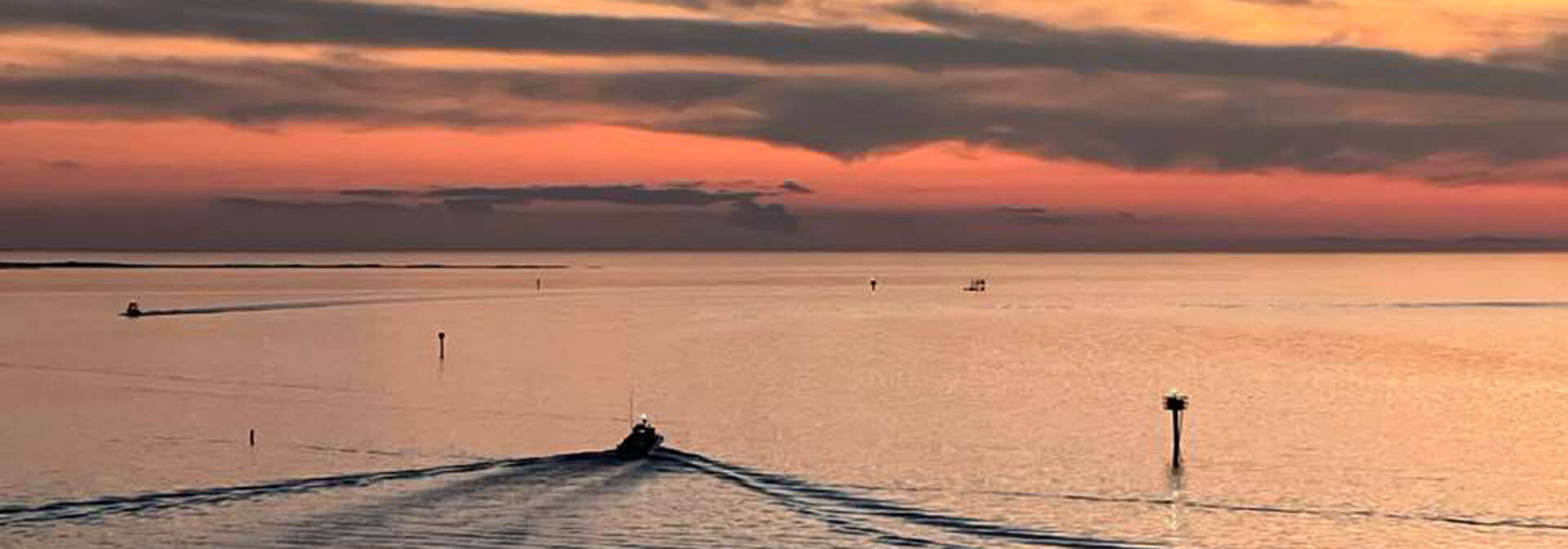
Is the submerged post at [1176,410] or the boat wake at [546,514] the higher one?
the submerged post at [1176,410]

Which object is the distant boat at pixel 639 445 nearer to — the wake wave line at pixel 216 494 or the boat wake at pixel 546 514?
the wake wave line at pixel 216 494

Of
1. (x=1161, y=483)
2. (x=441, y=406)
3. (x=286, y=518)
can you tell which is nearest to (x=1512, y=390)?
(x=1161, y=483)

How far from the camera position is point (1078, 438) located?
310 feet

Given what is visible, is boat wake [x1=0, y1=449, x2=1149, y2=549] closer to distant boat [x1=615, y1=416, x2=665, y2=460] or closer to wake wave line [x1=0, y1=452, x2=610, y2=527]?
wake wave line [x1=0, y1=452, x2=610, y2=527]

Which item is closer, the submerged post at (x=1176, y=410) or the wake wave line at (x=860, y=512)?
the wake wave line at (x=860, y=512)

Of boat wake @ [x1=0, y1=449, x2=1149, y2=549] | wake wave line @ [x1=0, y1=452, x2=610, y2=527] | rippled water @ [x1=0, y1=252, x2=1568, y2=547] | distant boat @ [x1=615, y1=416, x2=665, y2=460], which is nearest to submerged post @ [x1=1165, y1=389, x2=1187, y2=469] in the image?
rippled water @ [x1=0, y1=252, x2=1568, y2=547]

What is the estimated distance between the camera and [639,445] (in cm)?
8194

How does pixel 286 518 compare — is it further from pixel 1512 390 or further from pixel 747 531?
pixel 1512 390

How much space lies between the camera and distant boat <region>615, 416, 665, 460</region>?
8131 centimetres

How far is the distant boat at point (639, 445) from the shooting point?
267 feet

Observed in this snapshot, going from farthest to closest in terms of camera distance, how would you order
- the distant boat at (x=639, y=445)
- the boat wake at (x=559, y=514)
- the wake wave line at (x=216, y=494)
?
the distant boat at (x=639, y=445)
the wake wave line at (x=216, y=494)
the boat wake at (x=559, y=514)

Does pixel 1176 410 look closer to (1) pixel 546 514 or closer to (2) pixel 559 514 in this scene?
(2) pixel 559 514

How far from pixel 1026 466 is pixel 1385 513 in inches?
707

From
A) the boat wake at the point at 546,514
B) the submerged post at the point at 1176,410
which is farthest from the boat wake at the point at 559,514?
the submerged post at the point at 1176,410
